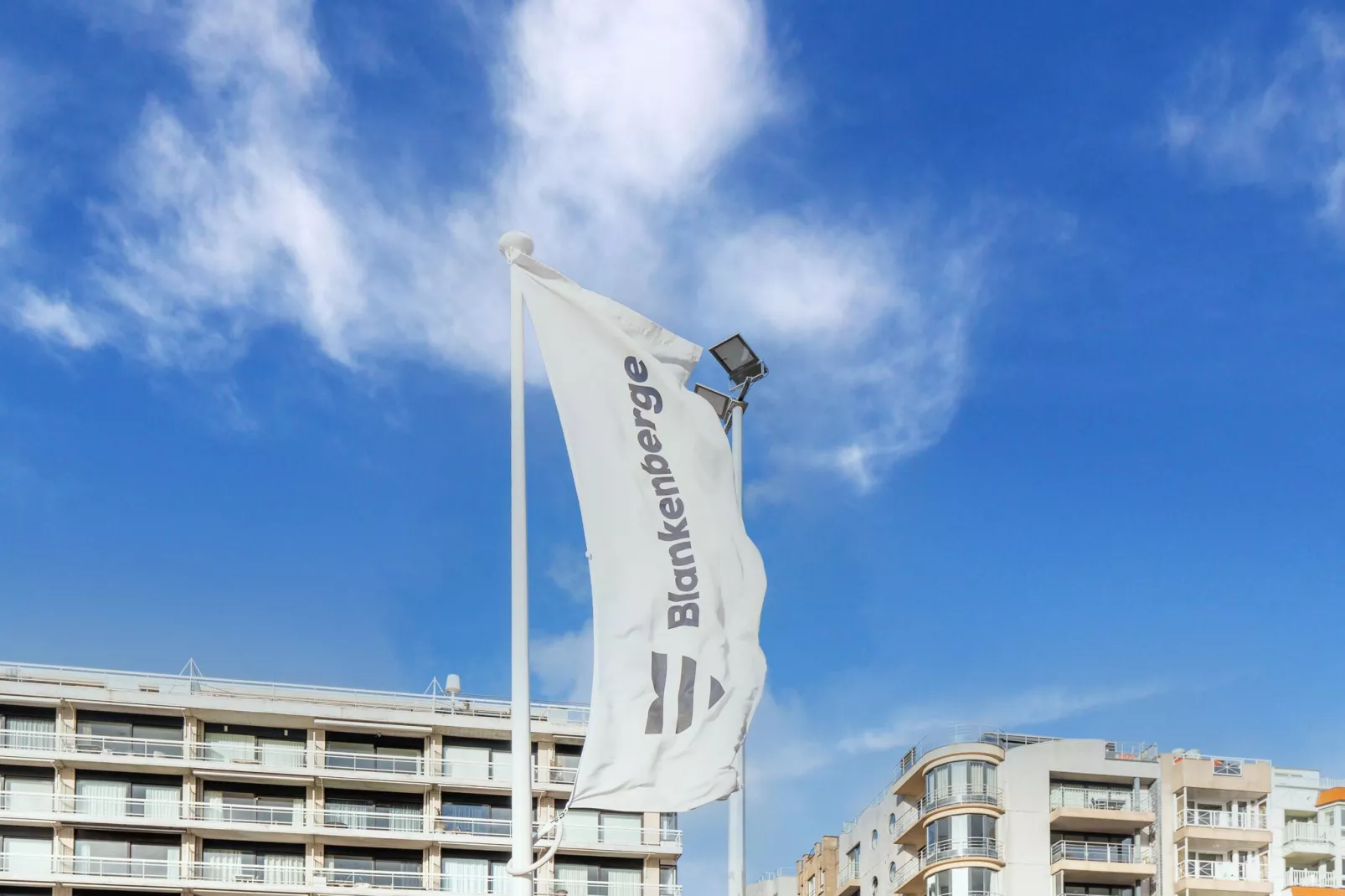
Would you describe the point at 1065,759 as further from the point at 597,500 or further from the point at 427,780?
the point at 597,500

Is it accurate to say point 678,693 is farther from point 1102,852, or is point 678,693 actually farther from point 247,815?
point 1102,852

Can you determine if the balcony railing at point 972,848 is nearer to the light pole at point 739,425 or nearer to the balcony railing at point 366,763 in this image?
the balcony railing at point 366,763

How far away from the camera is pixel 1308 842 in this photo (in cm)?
7831

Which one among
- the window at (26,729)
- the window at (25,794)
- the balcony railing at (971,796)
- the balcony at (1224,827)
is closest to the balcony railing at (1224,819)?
the balcony at (1224,827)

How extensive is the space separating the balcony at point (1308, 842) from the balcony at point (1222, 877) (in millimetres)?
2503

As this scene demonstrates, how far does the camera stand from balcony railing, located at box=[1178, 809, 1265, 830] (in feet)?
251

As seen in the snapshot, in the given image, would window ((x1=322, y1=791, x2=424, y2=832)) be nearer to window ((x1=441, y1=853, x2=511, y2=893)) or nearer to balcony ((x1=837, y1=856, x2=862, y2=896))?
window ((x1=441, y1=853, x2=511, y2=893))

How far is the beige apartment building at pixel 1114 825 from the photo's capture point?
75.7 metres

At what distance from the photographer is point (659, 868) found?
7088 centimetres

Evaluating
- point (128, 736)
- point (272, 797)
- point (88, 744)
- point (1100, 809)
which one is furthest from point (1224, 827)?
point (88, 744)

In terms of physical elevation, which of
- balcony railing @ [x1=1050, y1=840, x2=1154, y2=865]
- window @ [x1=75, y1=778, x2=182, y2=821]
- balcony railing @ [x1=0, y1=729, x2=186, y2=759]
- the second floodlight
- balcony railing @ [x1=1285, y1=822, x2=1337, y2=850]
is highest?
the second floodlight

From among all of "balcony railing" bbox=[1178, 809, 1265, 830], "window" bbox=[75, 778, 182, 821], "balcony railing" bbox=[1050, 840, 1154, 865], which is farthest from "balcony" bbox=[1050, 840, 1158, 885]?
"window" bbox=[75, 778, 182, 821]

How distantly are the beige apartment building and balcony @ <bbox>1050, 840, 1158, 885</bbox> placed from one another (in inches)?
2.4

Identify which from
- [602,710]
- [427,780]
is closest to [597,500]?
[602,710]
